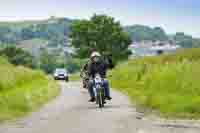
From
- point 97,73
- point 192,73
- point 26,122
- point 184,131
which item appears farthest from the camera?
point 192,73

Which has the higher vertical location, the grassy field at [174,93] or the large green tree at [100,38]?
the grassy field at [174,93]

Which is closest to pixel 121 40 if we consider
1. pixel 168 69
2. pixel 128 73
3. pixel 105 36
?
pixel 105 36

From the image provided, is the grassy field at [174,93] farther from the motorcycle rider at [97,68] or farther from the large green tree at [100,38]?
the large green tree at [100,38]

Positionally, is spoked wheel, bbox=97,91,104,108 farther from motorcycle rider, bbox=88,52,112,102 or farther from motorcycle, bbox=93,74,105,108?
motorcycle rider, bbox=88,52,112,102

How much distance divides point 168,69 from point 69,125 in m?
17.9

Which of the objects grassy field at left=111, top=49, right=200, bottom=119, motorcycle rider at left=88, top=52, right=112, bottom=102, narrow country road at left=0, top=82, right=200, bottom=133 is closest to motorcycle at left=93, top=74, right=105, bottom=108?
motorcycle rider at left=88, top=52, right=112, bottom=102

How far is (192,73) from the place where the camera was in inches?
1081

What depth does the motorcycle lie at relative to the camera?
70.0 ft

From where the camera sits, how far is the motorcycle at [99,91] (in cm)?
2134

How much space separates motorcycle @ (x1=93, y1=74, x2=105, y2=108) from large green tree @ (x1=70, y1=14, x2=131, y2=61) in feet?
328

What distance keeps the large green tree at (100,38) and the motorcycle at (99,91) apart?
328 ft

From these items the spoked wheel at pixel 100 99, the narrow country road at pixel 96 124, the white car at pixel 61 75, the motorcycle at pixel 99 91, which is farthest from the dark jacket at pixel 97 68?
the white car at pixel 61 75

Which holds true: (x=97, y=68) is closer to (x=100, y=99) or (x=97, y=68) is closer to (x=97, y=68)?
(x=97, y=68)

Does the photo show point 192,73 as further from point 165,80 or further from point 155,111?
point 155,111
